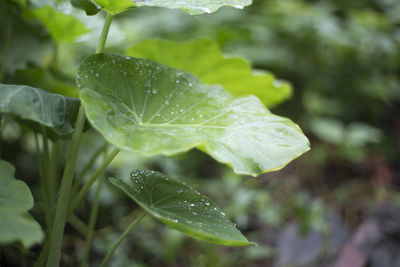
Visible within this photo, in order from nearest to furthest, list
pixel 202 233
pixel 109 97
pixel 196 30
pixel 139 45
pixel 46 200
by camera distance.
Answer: pixel 202 233, pixel 109 97, pixel 46 200, pixel 139 45, pixel 196 30

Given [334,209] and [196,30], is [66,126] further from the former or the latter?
[196,30]

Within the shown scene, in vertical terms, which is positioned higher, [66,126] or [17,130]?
[66,126]

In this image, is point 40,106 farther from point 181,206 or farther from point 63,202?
point 181,206

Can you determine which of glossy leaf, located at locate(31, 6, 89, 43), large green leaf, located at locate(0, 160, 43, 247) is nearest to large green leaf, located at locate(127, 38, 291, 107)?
glossy leaf, located at locate(31, 6, 89, 43)

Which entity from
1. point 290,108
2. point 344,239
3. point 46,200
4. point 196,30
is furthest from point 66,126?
point 290,108

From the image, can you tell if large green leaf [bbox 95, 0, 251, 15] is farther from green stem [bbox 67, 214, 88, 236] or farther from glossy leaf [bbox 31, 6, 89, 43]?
green stem [bbox 67, 214, 88, 236]

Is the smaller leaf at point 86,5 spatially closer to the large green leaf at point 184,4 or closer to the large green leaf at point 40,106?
the large green leaf at point 184,4
